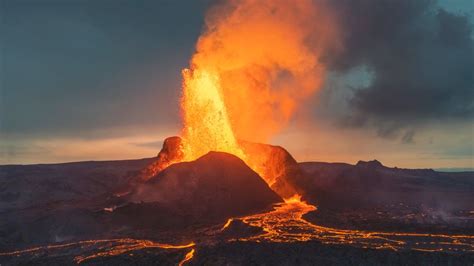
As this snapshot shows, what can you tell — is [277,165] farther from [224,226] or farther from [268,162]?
[224,226]

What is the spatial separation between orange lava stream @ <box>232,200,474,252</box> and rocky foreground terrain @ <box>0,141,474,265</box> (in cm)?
9

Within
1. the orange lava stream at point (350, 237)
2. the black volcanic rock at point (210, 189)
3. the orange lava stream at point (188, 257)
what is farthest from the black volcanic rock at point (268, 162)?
the orange lava stream at point (188, 257)

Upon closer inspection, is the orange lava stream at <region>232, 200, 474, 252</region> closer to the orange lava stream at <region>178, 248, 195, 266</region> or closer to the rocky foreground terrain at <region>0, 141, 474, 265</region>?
the rocky foreground terrain at <region>0, 141, 474, 265</region>

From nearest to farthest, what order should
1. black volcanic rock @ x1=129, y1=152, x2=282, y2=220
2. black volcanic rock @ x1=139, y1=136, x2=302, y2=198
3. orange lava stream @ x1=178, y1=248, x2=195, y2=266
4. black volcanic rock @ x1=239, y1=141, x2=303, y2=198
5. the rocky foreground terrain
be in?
orange lava stream @ x1=178, y1=248, x2=195, y2=266 → the rocky foreground terrain → black volcanic rock @ x1=129, y1=152, x2=282, y2=220 → black volcanic rock @ x1=139, y1=136, x2=302, y2=198 → black volcanic rock @ x1=239, y1=141, x2=303, y2=198

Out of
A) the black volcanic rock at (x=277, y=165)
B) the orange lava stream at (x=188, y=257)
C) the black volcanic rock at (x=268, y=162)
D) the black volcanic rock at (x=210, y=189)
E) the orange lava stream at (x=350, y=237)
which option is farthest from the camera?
the black volcanic rock at (x=277, y=165)

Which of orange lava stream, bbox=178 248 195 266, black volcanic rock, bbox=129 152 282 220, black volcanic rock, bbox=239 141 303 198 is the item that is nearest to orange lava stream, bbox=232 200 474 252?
black volcanic rock, bbox=129 152 282 220

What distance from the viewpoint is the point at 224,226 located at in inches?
1978

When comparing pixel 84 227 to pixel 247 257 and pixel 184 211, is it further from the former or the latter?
pixel 247 257

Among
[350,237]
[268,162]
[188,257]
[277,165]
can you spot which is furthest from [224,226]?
[268,162]

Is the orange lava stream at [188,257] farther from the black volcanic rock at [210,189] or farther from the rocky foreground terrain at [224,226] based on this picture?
the black volcanic rock at [210,189]

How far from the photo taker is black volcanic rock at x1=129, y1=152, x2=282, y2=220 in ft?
189

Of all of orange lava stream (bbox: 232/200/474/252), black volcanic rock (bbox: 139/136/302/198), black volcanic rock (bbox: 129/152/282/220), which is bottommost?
orange lava stream (bbox: 232/200/474/252)

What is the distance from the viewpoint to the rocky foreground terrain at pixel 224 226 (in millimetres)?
38062

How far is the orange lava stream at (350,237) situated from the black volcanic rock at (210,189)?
545 centimetres
